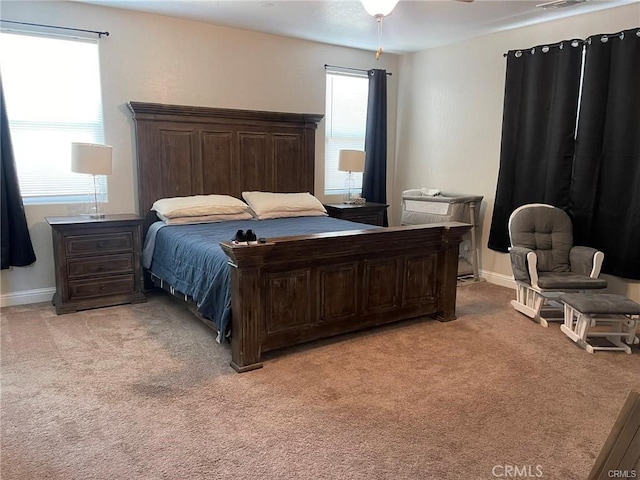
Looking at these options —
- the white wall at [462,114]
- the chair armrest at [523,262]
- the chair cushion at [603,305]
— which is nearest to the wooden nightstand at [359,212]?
the white wall at [462,114]

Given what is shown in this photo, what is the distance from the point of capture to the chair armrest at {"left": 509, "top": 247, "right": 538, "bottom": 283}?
394 centimetres

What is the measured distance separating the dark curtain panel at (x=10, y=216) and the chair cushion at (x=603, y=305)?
4.37m

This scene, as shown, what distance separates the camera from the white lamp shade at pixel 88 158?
385cm

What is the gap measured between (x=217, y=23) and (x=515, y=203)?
347cm

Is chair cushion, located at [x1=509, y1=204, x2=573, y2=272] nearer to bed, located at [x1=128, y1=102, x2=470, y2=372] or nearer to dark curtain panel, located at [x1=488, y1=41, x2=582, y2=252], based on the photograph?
dark curtain panel, located at [x1=488, y1=41, x2=582, y2=252]

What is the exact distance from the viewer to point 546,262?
4.19 m

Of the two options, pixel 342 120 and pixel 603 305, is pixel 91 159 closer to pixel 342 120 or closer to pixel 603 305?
pixel 342 120

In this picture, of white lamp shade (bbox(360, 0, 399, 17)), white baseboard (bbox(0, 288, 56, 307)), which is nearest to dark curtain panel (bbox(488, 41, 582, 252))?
white lamp shade (bbox(360, 0, 399, 17))

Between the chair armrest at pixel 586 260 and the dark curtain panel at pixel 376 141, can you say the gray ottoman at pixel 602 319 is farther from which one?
the dark curtain panel at pixel 376 141

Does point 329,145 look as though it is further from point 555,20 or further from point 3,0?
point 3,0

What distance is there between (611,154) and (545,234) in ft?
2.77

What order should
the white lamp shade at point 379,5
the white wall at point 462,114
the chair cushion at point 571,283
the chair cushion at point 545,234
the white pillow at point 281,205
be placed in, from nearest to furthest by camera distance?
1. the white lamp shade at point 379,5
2. the chair cushion at point 571,283
3. the chair cushion at point 545,234
4. the white pillow at point 281,205
5. the white wall at point 462,114

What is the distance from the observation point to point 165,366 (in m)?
2.98

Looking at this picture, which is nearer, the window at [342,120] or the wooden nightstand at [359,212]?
the wooden nightstand at [359,212]
